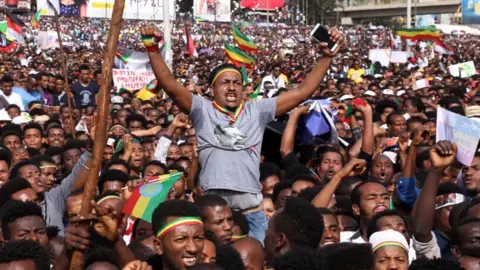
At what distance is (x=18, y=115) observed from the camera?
12625mm

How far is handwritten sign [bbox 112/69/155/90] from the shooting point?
52.4ft

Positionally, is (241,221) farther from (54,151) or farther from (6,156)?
(54,151)

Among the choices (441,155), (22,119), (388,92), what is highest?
(441,155)

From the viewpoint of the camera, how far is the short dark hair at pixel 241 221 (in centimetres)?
574

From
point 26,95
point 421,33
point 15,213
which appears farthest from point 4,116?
point 421,33

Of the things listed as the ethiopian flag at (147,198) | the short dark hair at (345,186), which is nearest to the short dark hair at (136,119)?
the short dark hair at (345,186)

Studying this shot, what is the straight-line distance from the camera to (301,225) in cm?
478

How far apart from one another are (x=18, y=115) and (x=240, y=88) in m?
7.32

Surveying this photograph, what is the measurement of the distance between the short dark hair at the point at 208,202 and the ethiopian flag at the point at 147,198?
215 millimetres

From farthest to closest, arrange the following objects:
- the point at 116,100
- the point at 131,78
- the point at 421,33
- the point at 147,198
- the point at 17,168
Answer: the point at 421,33
the point at 131,78
the point at 116,100
the point at 17,168
the point at 147,198

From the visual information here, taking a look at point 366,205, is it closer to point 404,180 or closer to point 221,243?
point 404,180

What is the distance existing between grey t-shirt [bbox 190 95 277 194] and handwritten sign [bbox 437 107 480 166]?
1566mm

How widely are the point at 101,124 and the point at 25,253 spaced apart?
71 centimetres

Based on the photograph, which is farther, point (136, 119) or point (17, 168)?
point (136, 119)
